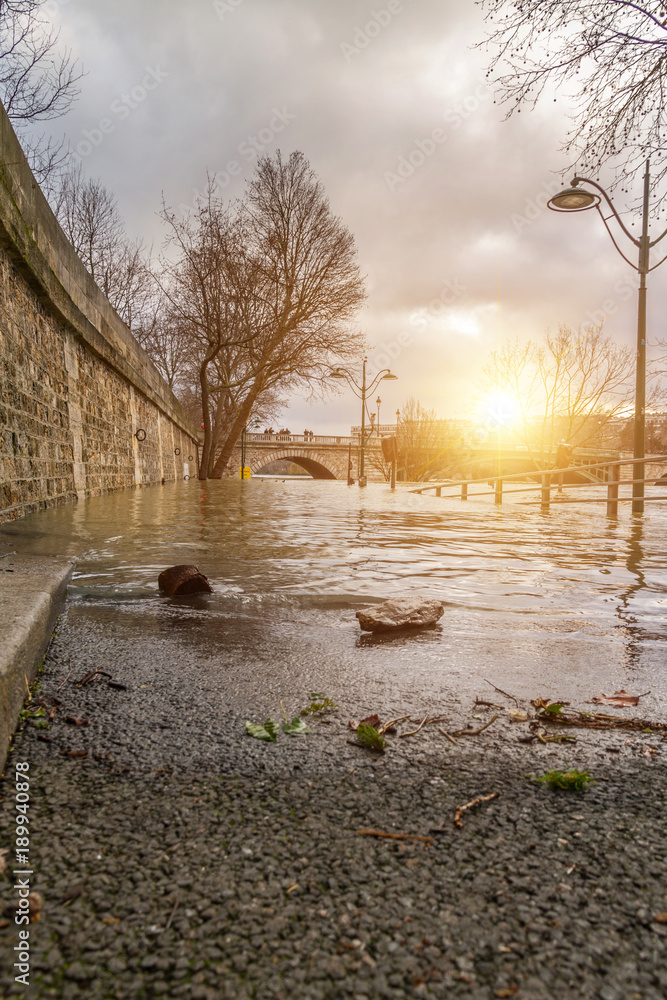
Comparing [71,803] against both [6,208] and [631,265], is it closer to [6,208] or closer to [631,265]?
[6,208]

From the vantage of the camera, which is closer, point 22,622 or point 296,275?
point 22,622

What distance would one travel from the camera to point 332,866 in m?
0.96

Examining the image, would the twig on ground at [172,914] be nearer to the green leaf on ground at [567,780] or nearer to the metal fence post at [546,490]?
the green leaf on ground at [567,780]

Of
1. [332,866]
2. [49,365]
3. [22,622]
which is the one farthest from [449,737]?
[49,365]

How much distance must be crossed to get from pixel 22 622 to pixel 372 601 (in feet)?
6.01

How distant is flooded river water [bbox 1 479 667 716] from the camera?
77.4 inches

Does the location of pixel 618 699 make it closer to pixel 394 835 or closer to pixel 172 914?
pixel 394 835

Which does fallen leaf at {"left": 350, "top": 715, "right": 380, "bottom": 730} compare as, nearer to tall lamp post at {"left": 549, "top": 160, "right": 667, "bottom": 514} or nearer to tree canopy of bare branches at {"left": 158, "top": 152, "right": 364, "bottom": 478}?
tall lamp post at {"left": 549, "top": 160, "right": 667, "bottom": 514}

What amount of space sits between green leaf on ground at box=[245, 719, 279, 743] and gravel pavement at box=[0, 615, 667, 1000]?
29mm

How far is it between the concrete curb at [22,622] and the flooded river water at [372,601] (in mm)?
222

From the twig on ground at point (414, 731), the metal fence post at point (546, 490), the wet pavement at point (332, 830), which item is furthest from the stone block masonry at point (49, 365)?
the metal fence post at point (546, 490)

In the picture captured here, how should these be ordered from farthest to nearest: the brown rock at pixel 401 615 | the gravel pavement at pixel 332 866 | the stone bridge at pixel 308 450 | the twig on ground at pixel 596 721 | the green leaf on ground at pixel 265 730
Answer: the stone bridge at pixel 308 450 → the brown rock at pixel 401 615 → the twig on ground at pixel 596 721 → the green leaf on ground at pixel 265 730 → the gravel pavement at pixel 332 866

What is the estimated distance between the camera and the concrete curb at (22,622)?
133 centimetres

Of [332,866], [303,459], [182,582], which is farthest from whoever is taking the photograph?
[303,459]
